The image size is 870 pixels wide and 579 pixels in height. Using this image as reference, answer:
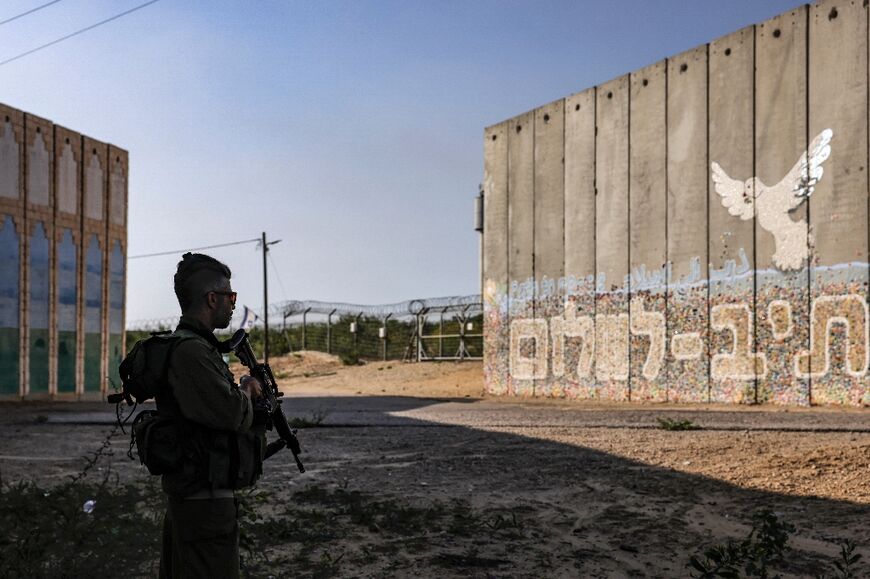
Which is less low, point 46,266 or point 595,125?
→ point 595,125

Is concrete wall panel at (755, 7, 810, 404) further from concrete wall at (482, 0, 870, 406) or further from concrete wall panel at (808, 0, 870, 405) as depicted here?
concrete wall panel at (808, 0, 870, 405)

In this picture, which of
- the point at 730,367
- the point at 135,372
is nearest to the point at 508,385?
the point at 730,367

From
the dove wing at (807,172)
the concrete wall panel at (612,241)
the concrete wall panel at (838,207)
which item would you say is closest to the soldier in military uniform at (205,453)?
the concrete wall panel at (838,207)

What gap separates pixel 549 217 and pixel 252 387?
52.0 ft

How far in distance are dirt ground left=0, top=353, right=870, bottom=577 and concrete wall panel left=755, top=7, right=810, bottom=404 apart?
4.30 feet

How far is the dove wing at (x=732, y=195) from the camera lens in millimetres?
14102

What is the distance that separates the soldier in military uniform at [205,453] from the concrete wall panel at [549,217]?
15032 millimetres

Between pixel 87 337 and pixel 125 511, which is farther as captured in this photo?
pixel 87 337

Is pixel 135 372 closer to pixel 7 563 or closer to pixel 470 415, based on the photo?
pixel 7 563

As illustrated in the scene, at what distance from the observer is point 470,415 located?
12992 millimetres

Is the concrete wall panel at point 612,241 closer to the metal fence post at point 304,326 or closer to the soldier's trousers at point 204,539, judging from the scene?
the soldier's trousers at point 204,539

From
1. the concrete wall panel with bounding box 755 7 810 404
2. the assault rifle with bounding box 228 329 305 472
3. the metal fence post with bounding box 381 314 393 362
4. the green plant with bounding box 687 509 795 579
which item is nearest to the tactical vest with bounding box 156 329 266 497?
the assault rifle with bounding box 228 329 305 472

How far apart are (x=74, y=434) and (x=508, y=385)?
1036 cm

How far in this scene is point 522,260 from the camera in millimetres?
19125
